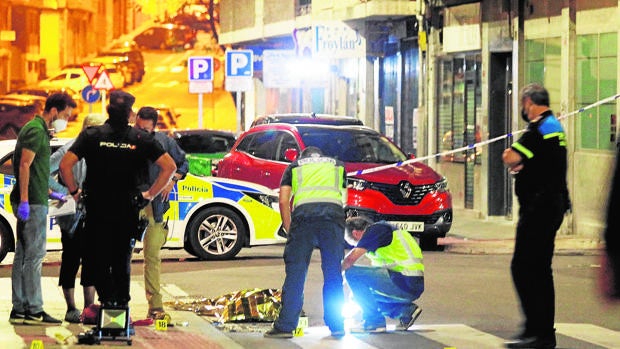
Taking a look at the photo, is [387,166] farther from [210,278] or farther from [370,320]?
[370,320]

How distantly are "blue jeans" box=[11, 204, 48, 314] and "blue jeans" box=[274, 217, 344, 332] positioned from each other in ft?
6.63

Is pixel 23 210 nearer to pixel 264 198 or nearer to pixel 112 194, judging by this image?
pixel 112 194

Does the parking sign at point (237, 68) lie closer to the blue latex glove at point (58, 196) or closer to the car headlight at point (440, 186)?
the car headlight at point (440, 186)

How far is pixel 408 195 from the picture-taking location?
20.8 meters

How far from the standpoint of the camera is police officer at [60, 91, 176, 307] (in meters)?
11.2

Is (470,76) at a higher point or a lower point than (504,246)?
higher

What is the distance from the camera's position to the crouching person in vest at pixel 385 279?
12.5 metres

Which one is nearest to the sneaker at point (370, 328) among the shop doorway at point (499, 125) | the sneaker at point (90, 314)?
the sneaker at point (90, 314)

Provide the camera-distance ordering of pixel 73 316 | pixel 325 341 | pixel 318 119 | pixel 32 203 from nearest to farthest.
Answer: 1. pixel 325 341
2. pixel 32 203
3. pixel 73 316
4. pixel 318 119

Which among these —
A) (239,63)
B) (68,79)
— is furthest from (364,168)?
(68,79)

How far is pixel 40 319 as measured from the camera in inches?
500

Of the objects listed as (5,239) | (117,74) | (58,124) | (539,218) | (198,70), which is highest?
(117,74)

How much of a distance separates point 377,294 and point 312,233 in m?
0.83

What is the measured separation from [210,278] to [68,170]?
18.7 ft
